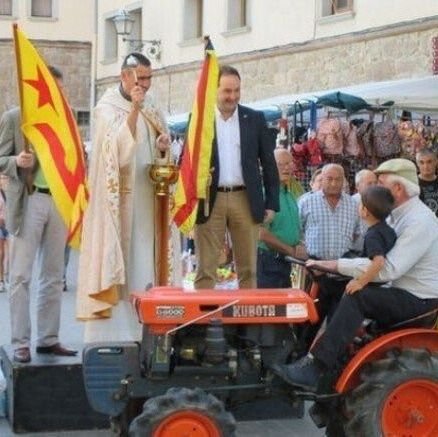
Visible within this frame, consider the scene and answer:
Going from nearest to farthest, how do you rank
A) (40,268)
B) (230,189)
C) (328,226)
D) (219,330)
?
1. (219,330)
2. (40,268)
3. (230,189)
4. (328,226)

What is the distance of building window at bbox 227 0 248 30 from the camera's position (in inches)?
998

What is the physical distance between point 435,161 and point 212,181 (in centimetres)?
402

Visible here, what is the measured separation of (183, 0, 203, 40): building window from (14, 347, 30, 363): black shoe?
70.2 feet

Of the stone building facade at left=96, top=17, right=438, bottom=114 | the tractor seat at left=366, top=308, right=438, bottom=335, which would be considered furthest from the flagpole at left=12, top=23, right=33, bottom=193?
the stone building facade at left=96, top=17, right=438, bottom=114

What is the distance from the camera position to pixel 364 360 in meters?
5.87

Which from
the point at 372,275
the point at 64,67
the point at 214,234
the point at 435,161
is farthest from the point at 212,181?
the point at 64,67

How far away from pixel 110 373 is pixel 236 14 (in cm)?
2022

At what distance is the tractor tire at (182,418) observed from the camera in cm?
558

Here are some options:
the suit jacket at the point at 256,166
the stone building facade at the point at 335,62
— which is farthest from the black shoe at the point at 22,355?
the stone building facade at the point at 335,62

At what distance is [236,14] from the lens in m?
25.5

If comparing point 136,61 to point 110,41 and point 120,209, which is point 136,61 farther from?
point 110,41

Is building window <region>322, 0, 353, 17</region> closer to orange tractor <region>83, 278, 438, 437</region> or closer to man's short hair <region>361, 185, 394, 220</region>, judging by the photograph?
man's short hair <region>361, 185, 394, 220</region>

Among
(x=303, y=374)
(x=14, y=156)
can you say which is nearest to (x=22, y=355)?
(x=14, y=156)

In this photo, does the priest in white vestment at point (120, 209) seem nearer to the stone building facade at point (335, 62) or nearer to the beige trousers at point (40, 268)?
the beige trousers at point (40, 268)
